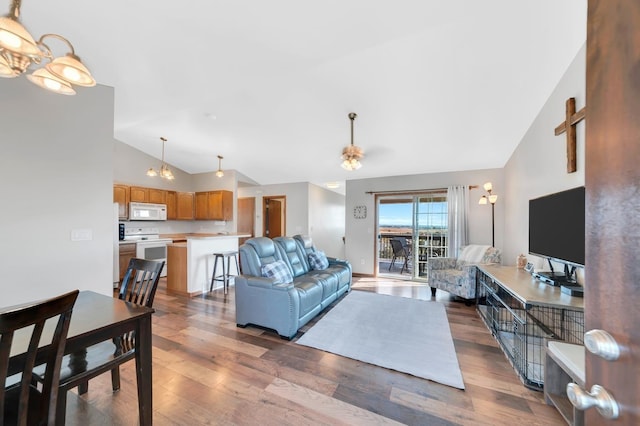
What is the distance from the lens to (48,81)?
63.8 inches

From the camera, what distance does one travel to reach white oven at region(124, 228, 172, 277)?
5035 millimetres

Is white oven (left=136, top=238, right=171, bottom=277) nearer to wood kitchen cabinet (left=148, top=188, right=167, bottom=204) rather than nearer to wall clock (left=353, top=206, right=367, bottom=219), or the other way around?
wood kitchen cabinet (left=148, top=188, right=167, bottom=204)

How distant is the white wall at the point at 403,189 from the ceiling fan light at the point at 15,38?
5.23m

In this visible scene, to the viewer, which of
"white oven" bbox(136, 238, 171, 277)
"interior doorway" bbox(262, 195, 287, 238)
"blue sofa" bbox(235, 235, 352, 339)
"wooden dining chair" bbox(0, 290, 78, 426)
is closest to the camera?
"wooden dining chair" bbox(0, 290, 78, 426)

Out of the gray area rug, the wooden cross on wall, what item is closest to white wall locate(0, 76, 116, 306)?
the gray area rug

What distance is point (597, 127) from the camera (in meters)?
0.56

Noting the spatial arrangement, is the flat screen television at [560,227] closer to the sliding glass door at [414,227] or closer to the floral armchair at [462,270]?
the floral armchair at [462,270]

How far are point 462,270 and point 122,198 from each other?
21.4 ft

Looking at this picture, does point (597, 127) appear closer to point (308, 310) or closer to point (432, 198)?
point (308, 310)

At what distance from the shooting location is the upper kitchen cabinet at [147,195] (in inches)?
215

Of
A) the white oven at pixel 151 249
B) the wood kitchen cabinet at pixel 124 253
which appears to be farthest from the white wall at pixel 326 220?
the wood kitchen cabinet at pixel 124 253

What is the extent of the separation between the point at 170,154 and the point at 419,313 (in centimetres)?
600

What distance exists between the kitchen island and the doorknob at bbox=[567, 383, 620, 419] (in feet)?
14.9

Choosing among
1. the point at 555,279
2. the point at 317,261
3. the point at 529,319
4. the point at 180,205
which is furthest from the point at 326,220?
the point at 555,279
